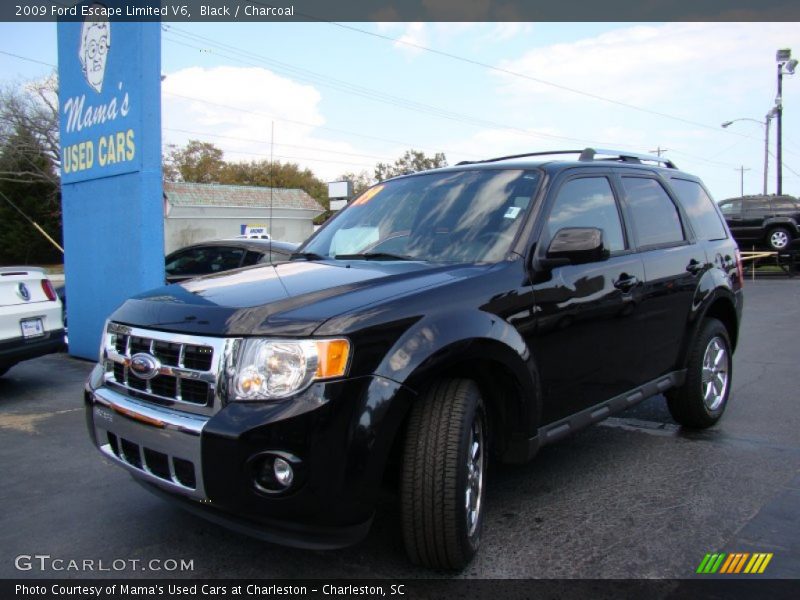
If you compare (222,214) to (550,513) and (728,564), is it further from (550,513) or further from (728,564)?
(728,564)

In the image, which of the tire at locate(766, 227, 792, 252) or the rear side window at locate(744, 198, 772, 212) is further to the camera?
the rear side window at locate(744, 198, 772, 212)

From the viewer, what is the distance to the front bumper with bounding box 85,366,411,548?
7.72 ft

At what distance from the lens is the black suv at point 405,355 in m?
2.41

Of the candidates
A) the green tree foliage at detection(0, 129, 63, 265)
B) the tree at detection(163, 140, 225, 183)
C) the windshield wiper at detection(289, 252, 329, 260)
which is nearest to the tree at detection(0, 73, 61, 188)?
the green tree foliage at detection(0, 129, 63, 265)

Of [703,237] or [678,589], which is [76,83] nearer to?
[703,237]

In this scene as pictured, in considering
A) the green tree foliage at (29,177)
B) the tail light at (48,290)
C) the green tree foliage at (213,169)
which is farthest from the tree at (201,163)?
the tail light at (48,290)

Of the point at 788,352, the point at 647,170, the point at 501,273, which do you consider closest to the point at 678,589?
the point at 501,273

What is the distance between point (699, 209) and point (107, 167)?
639 cm

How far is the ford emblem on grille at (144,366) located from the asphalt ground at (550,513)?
0.89m

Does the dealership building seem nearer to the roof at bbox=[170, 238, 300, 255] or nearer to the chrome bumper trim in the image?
the roof at bbox=[170, 238, 300, 255]

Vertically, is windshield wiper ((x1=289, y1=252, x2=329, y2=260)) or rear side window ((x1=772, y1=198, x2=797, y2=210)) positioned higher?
rear side window ((x1=772, y1=198, x2=797, y2=210))

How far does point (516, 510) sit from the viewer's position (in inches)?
138

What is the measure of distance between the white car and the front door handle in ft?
17.4

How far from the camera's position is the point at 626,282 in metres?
3.86
